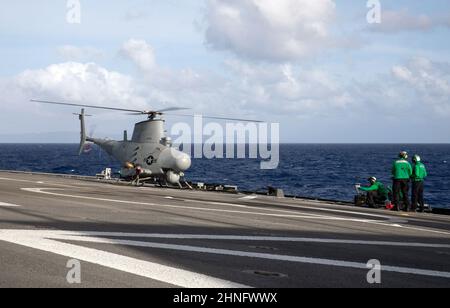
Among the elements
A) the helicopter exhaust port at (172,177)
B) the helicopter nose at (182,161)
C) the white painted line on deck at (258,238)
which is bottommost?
the white painted line on deck at (258,238)

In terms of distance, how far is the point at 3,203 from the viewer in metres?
16.6

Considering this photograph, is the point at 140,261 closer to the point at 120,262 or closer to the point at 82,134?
the point at 120,262

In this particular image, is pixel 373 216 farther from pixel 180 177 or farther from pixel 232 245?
pixel 180 177

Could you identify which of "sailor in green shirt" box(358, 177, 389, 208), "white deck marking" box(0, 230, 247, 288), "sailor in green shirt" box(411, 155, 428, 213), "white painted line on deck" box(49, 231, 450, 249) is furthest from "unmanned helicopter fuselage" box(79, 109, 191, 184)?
"white deck marking" box(0, 230, 247, 288)

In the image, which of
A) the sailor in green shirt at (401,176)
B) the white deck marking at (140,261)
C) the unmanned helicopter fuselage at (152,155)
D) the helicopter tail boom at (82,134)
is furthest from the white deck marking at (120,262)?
the helicopter tail boom at (82,134)

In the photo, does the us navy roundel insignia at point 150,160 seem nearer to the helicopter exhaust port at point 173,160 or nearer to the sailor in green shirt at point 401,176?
the helicopter exhaust port at point 173,160

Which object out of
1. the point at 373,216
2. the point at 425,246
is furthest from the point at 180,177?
the point at 425,246

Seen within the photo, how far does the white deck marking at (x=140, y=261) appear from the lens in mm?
7766

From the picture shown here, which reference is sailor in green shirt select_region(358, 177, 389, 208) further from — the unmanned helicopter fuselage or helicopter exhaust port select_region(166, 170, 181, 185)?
helicopter exhaust port select_region(166, 170, 181, 185)

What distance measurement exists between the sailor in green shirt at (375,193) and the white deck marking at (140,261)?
14.4m

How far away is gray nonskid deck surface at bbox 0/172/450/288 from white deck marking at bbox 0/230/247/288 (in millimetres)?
15

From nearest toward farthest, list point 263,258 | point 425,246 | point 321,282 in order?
point 321,282 → point 263,258 → point 425,246

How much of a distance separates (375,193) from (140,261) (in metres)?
17.1
